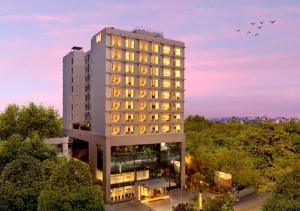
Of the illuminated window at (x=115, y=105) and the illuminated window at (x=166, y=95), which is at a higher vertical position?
the illuminated window at (x=166, y=95)

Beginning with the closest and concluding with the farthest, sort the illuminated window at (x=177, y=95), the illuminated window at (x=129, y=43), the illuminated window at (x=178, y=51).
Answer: the illuminated window at (x=129, y=43), the illuminated window at (x=178, y=51), the illuminated window at (x=177, y=95)

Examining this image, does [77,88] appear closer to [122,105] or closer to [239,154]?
[122,105]

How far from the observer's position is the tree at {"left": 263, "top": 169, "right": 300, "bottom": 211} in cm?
2911

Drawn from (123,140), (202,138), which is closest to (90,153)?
(123,140)

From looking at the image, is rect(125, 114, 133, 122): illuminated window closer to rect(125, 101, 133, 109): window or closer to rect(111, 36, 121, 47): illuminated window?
rect(125, 101, 133, 109): window

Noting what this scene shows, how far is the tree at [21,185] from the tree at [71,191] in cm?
379

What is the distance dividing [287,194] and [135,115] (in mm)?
36642

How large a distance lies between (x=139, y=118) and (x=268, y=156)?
23672 mm

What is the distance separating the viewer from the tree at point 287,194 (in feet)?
95.5

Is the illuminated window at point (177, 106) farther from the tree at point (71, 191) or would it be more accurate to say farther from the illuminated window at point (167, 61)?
the tree at point (71, 191)

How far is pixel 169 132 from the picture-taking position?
67625 mm

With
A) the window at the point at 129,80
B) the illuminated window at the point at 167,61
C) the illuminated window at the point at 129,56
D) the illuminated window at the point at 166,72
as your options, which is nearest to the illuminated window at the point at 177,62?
the illuminated window at the point at 167,61

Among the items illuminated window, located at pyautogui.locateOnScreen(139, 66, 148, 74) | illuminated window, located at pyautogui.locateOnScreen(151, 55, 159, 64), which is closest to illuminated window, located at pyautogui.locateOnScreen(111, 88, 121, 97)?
illuminated window, located at pyautogui.locateOnScreen(139, 66, 148, 74)

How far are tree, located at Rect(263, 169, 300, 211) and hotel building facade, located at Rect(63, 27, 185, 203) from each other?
31734 mm
